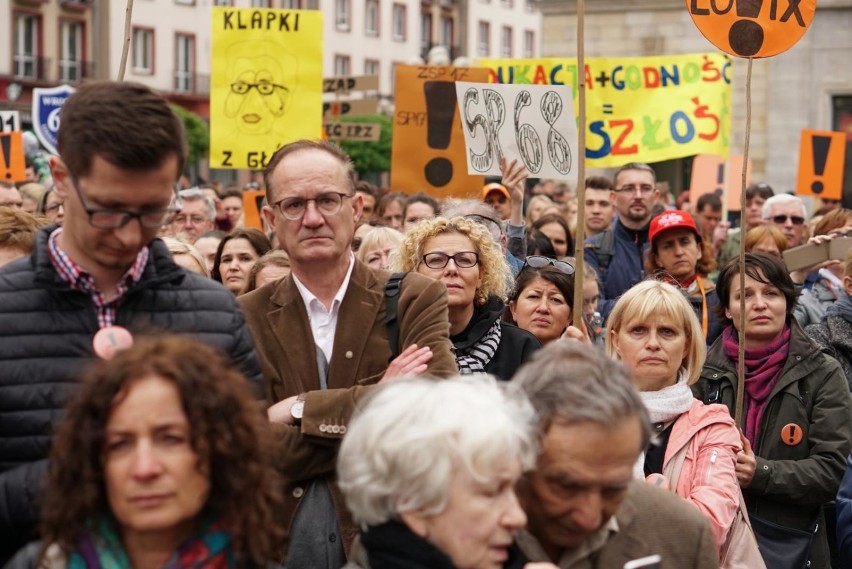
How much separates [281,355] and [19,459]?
117cm

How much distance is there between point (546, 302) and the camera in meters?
6.45

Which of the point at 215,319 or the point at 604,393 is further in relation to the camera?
the point at 215,319

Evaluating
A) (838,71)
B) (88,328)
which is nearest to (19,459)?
(88,328)

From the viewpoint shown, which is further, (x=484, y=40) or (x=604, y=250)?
→ (x=484, y=40)

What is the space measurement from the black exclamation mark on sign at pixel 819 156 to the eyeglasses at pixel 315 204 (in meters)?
11.4

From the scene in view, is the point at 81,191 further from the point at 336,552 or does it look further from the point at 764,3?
the point at 764,3

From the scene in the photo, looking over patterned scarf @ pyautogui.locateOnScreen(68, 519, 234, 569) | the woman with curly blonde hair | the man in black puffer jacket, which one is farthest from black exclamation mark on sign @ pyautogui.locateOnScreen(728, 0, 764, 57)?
patterned scarf @ pyautogui.locateOnScreen(68, 519, 234, 569)

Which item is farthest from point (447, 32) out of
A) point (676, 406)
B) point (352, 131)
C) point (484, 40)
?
point (676, 406)

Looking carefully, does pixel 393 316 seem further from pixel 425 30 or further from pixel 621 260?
pixel 425 30

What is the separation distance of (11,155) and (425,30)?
2417 inches

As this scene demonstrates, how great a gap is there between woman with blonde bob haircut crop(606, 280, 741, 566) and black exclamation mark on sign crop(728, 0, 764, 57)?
1776 millimetres

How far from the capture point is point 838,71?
92.5ft

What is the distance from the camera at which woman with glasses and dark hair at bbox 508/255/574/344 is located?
21.1ft

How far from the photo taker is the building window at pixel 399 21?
228 feet
